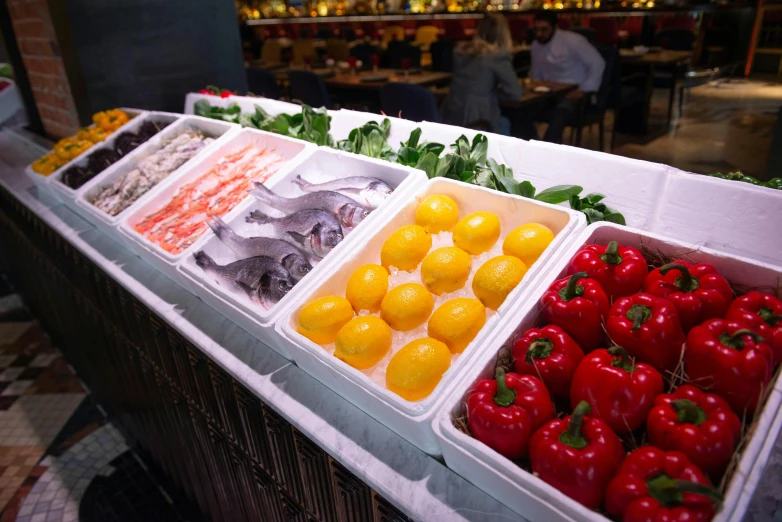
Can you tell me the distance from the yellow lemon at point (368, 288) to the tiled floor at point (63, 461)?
177 cm

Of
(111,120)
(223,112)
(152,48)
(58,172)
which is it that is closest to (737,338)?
(223,112)

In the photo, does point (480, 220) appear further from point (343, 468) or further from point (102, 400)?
point (102, 400)

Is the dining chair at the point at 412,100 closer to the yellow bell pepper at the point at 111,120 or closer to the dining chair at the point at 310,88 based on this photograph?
the dining chair at the point at 310,88

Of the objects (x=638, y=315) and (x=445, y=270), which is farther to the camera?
(x=445, y=270)

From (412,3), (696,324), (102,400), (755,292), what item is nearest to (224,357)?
(696,324)

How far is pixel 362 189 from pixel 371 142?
376 millimetres

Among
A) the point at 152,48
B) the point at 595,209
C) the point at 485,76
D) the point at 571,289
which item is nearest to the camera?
the point at 571,289

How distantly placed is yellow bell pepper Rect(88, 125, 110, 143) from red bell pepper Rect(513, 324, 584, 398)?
2628 mm

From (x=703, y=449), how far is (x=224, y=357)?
44.0 inches

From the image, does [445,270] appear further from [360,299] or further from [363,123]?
[363,123]

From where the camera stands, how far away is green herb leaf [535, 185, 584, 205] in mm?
1475

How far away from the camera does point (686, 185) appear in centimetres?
136

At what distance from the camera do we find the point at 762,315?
3.17ft

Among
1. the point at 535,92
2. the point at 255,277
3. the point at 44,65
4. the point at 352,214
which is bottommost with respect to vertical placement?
the point at 535,92
